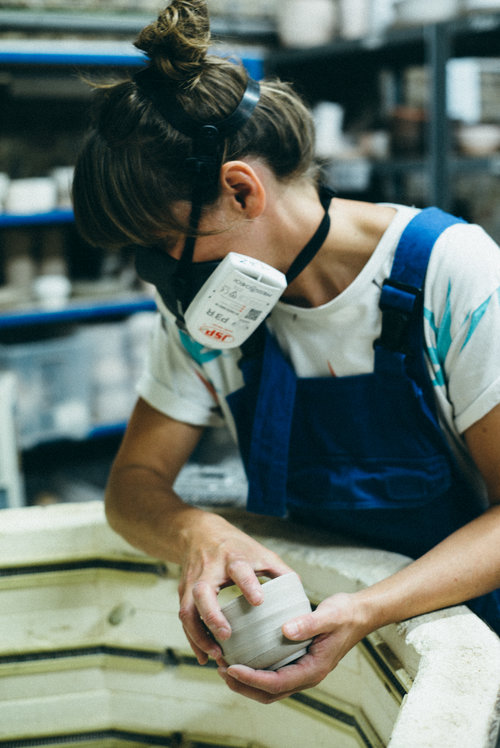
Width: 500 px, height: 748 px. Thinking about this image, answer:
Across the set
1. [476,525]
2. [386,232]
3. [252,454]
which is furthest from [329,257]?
[476,525]

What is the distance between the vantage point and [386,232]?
3.33 ft

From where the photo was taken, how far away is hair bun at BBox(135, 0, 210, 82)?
88cm

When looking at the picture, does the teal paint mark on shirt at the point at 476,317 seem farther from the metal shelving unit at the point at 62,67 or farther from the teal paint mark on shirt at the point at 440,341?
the metal shelving unit at the point at 62,67

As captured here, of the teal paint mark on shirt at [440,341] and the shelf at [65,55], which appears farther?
the shelf at [65,55]

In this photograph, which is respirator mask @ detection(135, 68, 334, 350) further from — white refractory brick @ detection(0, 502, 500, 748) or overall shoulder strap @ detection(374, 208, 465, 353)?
white refractory brick @ detection(0, 502, 500, 748)

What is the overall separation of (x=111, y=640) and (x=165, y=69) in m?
0.85

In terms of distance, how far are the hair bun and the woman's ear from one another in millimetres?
125

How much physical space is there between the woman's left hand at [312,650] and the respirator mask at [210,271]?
1.32ft

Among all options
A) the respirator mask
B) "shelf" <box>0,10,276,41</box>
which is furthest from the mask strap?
"shelf" <box>0,10,276,41</box>

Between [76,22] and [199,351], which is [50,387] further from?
[199,351]

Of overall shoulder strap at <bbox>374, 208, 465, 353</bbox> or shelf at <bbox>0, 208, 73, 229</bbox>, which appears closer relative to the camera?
overall shoulder strap at <bbox>374, 208, 465, 353</bbox>

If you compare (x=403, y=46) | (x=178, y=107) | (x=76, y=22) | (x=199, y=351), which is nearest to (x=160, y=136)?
(x=178, y=107)

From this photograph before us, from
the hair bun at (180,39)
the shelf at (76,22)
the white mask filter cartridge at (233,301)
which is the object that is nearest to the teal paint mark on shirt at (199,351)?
the white mask filter cartridge at (233,301)

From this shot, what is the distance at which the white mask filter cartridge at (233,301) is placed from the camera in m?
0.96
